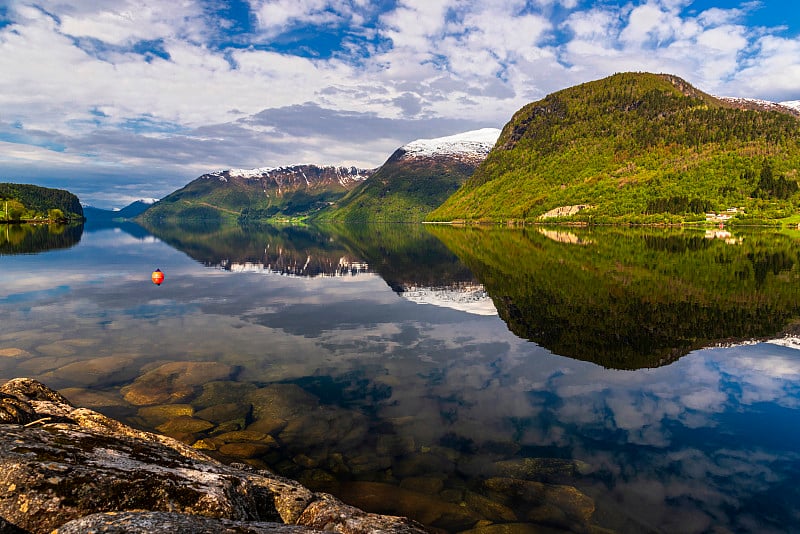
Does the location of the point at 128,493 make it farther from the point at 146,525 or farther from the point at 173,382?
the point at 173,382

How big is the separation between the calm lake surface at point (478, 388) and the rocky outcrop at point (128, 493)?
3.43m

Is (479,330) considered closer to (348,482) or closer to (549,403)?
(549,403)

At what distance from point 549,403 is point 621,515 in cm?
768

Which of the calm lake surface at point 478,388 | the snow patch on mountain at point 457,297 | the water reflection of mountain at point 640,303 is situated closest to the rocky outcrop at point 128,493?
the calm lake surface at point 478,388

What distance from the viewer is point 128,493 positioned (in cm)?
817

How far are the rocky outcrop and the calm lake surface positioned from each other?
3432 millimetres

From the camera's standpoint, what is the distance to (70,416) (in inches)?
532

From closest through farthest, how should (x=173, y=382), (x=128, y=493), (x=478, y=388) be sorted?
(x=128, y=493)
(x=478, y=388)
(x=173, y=382)

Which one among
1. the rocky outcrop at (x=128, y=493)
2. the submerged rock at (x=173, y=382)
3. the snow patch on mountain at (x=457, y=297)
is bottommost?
the submerged rock at (x=173, y=382)

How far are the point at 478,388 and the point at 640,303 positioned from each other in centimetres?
2459

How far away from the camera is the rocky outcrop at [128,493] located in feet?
23.5

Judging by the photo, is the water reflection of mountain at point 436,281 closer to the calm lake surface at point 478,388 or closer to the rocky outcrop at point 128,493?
the calm lake surface at point 478,388

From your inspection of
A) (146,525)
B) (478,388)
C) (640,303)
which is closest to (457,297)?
(640,303)

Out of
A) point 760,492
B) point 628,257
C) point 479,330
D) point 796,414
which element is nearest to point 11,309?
point 479,330
